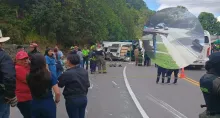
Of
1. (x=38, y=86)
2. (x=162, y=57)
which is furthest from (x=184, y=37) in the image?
(x=38, y=86)

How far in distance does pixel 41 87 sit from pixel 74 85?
2.36 ft

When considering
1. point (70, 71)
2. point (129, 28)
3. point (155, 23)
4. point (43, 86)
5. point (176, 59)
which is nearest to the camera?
point (176, 59)

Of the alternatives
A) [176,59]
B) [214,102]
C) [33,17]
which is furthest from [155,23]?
[33,17]

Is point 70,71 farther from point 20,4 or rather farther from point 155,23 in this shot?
point 20,4

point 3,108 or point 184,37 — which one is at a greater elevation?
point 184,37

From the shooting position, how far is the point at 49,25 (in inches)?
1599

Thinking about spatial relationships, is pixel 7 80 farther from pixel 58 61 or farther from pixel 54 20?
pixel 54 20

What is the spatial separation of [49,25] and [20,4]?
4.06 meters

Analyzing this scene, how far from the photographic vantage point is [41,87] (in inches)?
215

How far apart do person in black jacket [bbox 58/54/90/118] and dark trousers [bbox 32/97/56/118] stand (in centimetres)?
49

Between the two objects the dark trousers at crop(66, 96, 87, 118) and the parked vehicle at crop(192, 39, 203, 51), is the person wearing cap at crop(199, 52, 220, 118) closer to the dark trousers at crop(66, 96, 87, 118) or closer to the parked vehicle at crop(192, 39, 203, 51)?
the parked vehicle at crop(192, 39, 203, 51)

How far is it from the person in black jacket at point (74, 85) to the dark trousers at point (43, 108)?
49 centimetres

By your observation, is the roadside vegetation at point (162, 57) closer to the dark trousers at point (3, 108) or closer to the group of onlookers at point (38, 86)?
the group of onlookers at point (38, 86)

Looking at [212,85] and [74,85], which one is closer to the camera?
[212,85]
